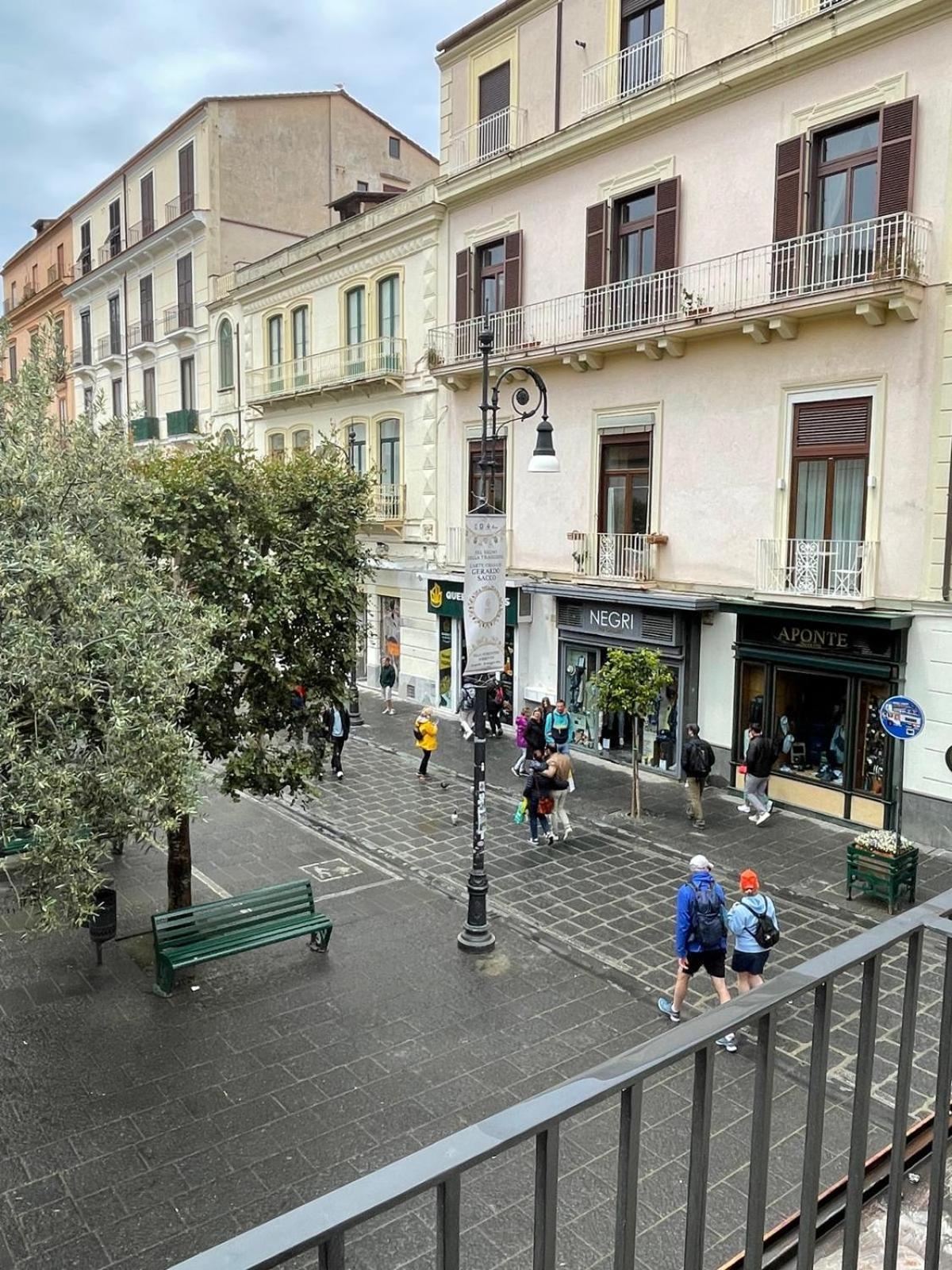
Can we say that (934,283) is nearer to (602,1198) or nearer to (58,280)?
(602,1198)

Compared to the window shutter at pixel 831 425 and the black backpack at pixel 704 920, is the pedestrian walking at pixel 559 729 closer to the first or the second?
the window shutter at pixel 831 425

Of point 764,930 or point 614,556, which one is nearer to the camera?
point 764,930

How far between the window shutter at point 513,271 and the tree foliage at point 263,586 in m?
11.9

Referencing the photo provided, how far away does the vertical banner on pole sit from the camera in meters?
10.2

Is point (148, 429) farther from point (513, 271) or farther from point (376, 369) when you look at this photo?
point (513, 271)

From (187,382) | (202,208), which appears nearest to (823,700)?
(202,208)

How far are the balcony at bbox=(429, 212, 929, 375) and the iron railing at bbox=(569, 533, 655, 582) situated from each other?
3.52 m

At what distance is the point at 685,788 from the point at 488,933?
25.4 feet

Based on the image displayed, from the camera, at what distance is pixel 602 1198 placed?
6.46 metres

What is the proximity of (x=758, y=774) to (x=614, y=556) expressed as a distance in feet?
18.9

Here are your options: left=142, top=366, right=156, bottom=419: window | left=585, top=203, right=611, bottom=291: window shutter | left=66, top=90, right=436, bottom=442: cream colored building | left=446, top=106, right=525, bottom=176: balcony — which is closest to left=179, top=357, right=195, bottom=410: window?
left=66, top=90, right=436, bottom=442: cream colored building

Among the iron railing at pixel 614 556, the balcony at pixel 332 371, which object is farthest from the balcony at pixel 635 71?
the iron railing at pixel 614 556

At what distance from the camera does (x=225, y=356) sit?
3161 centimetres

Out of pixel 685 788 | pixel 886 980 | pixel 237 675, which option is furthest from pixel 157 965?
pixel 685 788
